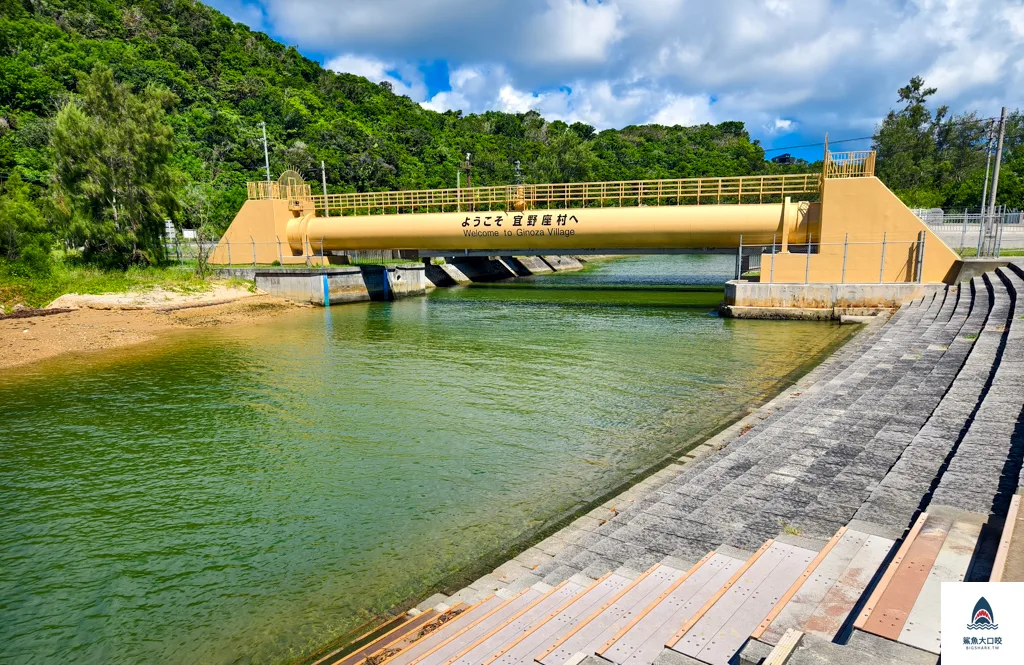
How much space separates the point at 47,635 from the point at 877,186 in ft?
91.9

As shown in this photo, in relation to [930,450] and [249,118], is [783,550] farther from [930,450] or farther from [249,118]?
[249,118]

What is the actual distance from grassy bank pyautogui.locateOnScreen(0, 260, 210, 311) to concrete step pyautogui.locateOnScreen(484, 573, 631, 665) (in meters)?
29.0

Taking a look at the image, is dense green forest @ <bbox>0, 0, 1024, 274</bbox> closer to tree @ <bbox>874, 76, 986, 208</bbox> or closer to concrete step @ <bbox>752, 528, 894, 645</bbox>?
tree @ <bbox>874, 76, 986, 208</bbox>

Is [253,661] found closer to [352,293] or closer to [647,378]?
[647,378]

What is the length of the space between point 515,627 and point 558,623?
0.34 meters

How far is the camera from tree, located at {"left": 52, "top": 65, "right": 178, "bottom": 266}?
2975cm

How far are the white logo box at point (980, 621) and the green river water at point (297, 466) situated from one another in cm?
479

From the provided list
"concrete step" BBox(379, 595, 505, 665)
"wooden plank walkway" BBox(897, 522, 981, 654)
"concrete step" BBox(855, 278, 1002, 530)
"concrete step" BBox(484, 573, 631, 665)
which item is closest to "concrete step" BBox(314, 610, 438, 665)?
"concrete step" BBox(379, 595, 505, 665)

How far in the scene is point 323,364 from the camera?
17.3 m

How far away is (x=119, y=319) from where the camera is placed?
24328 millimetres

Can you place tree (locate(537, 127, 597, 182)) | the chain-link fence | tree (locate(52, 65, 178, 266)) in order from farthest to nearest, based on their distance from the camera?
1. tree (locate(537, 127, 597, 182))
2. tree (locate(52, 65, 178, 266))
3. the chain-link fence

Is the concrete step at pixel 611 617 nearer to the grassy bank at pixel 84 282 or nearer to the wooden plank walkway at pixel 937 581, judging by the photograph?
the wooden plank walkway at pixel 937 581

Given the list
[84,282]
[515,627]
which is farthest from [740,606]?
[84,282]

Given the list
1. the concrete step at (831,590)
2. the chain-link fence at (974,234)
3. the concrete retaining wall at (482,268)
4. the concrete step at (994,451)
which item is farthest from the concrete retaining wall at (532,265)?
the concrete step at (831,590)
